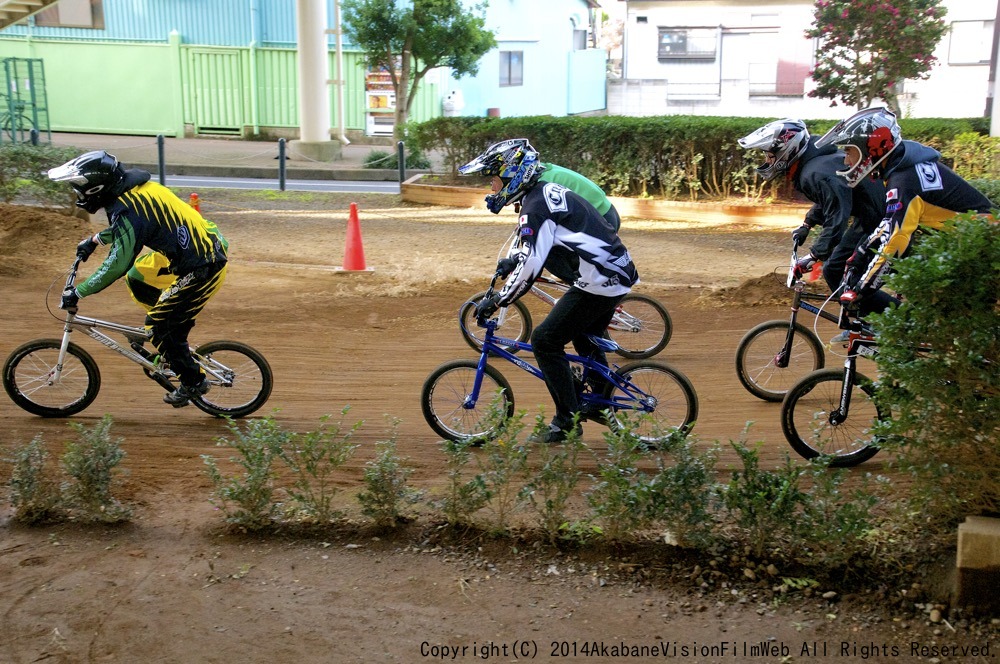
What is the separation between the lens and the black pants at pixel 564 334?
254 inches

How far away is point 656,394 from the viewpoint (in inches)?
265

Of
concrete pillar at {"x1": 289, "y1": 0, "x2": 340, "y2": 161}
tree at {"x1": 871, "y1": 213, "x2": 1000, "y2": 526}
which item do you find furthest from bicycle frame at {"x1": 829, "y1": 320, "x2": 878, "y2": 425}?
concrete pillar at {"x1": 289, "y1": 0, "x2": 340, "y2": 161}

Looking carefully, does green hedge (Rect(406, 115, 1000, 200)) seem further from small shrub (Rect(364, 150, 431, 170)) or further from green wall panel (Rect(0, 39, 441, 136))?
green wall panel (Rect(0, 39, 441, 136))

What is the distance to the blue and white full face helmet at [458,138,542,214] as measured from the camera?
6.55 meters

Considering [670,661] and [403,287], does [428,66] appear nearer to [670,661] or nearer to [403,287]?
[403,287]

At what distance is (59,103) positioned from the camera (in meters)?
32.6

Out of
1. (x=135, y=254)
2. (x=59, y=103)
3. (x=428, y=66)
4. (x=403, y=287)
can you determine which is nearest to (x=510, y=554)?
(x=135, y=254)

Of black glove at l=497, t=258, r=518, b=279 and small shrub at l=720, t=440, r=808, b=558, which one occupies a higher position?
black glove at l=497, t=258, r=518, b=279

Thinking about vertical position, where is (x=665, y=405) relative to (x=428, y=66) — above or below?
below

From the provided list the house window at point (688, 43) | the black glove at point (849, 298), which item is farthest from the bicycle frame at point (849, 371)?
the house window at point (688, 43)

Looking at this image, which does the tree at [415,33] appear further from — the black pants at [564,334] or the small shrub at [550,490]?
the small shrub at [550,490]

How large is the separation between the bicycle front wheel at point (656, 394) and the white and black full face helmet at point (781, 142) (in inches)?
84.6

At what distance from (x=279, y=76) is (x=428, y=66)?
8.74 meters

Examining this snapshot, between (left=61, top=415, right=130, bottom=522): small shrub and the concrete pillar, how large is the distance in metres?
20.7
